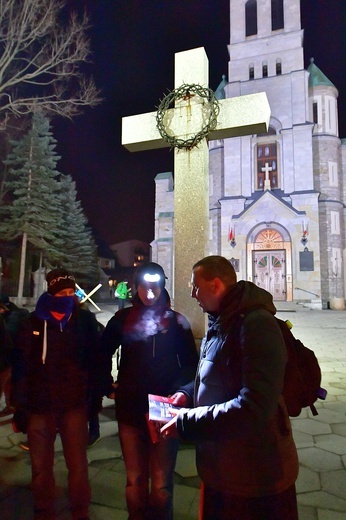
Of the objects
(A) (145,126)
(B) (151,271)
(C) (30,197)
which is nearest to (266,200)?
(C) (30,197)

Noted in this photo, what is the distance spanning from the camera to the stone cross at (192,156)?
4484mm

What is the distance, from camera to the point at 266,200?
24672 mm

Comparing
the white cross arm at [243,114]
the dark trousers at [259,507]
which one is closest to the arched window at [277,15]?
the white cross arm at [243,114]

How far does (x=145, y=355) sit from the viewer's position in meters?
2.51

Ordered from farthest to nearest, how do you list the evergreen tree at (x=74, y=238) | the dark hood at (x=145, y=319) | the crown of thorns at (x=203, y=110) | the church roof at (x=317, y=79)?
1. the church roof at (x=317, y=79)
2. the evergreen tree at (x=74, y=238)
3. the crown of thorns at (x=203, y=110)
4. the dark hood at (x=145, y=319)

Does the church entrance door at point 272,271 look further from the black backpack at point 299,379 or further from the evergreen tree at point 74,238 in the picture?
the black backpack at point 299,379

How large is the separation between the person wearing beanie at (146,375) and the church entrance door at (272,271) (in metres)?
22.2

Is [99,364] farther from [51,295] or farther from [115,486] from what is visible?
[115,486]

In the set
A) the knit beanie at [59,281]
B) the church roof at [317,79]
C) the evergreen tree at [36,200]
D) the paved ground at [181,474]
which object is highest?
the church roof at [317,79]

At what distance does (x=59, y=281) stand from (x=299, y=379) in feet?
5.89

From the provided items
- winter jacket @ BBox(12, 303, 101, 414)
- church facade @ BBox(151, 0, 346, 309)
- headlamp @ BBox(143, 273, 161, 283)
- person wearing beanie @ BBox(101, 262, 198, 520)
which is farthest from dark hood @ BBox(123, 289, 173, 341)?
church facade @ BBox(151, 0, 346, 309)

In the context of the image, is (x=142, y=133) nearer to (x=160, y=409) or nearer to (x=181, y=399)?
(x=181, y=399)

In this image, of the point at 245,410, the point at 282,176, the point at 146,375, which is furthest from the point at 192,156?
the point at 282,176

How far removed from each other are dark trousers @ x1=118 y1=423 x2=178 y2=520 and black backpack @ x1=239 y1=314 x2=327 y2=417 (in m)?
1.11
